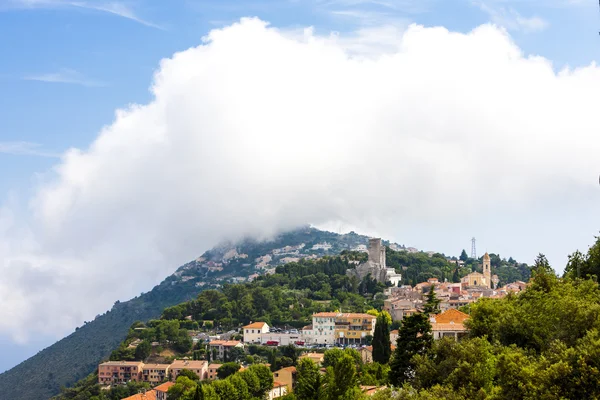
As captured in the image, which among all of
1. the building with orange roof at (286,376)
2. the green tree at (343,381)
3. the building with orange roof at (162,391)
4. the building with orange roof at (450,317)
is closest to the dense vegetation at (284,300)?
the building with orange roof at (286,376)

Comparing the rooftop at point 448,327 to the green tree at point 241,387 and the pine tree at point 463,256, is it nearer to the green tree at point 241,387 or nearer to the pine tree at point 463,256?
the green tree at point 241,387

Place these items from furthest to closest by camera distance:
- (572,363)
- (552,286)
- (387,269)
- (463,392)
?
1. (387,269)
2. (552,286)
3. (463,392)
4. (572,363)

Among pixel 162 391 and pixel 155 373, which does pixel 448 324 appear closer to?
pixel 162 391

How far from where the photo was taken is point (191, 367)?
7925cm

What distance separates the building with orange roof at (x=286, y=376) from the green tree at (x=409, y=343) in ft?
98.9

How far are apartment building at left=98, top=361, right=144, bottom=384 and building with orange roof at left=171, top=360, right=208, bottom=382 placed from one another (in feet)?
14.3

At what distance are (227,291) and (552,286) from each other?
8614 cm

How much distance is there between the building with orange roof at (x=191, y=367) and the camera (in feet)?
255

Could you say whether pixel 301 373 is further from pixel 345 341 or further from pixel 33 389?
pixel 33 389

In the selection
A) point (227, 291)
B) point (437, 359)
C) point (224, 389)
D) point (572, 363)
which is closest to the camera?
point (572, 363)

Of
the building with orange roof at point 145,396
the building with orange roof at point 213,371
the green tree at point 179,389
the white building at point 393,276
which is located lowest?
the building with orange roof at point 145,396

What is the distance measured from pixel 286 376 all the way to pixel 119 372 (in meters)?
25.4

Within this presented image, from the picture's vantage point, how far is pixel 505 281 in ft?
434

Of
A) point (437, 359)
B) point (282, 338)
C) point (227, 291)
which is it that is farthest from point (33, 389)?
point (437, 359)
